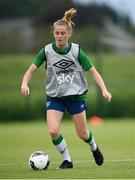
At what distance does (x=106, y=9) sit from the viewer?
216 feet

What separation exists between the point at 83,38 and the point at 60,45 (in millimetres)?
44325

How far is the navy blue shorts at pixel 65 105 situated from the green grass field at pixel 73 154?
906 mm

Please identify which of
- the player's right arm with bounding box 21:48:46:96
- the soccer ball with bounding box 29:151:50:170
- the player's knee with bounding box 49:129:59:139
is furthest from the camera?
the soccer ball with bounding box 29:151:50:170

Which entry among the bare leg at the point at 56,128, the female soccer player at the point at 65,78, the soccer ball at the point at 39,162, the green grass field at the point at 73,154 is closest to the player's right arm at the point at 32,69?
Answer: the female soccer player at the point at 65,78

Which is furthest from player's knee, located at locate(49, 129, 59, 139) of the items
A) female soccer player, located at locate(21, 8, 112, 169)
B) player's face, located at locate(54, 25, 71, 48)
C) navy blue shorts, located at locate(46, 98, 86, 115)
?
player's face, located at locate(54, 25, 71, 48)

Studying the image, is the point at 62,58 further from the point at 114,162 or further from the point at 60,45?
the point at 114,162

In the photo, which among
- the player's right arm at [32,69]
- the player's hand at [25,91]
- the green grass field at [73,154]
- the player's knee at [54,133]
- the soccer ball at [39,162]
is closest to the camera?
the green grass field at [73,154]

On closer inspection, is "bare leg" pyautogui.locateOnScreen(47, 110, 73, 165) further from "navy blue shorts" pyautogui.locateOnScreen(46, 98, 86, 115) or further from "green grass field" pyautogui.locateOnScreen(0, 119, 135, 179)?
"green grass field" pyautogui.locateOnScreen(0, 119, 135, 179)

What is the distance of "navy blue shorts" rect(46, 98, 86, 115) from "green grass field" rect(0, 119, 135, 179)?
2.97 feet

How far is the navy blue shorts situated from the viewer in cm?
1237

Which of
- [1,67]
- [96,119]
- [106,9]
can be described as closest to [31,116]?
[96,119]

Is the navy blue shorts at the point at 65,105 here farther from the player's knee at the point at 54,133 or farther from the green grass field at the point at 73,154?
the green grass field at the point at 73,154

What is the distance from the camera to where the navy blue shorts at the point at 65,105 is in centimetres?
1237

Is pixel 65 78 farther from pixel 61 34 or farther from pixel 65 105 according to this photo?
pixel 61 34
